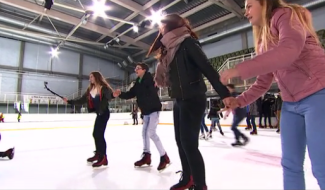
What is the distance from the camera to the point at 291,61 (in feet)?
2.02

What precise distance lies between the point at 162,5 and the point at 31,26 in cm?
770

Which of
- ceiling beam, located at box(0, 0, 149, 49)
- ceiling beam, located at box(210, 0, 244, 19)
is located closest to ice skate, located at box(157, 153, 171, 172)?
ceiling beam, located at box(210, 0, 244, 19)

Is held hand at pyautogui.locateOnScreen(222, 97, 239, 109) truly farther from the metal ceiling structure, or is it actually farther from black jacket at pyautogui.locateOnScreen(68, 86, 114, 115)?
the metal ceiling structure

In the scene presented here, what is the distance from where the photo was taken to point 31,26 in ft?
37.4

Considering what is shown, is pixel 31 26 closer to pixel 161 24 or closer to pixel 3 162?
pixel 3 162

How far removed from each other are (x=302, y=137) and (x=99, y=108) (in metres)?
1.90

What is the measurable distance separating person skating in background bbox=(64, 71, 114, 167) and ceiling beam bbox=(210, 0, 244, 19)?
315 inches

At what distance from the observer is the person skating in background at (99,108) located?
2.20m

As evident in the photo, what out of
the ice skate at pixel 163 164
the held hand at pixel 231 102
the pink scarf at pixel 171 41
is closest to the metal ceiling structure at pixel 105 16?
the ice skate at pixel 163 164

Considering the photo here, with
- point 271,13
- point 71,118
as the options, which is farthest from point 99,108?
point 71,118

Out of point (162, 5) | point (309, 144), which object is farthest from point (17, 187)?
point (162, 5)

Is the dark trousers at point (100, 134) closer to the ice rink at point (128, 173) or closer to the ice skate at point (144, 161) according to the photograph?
the ice rink at point (128, 173)

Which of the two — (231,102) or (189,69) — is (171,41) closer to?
(189,69)

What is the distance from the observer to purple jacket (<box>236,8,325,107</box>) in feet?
1.98
